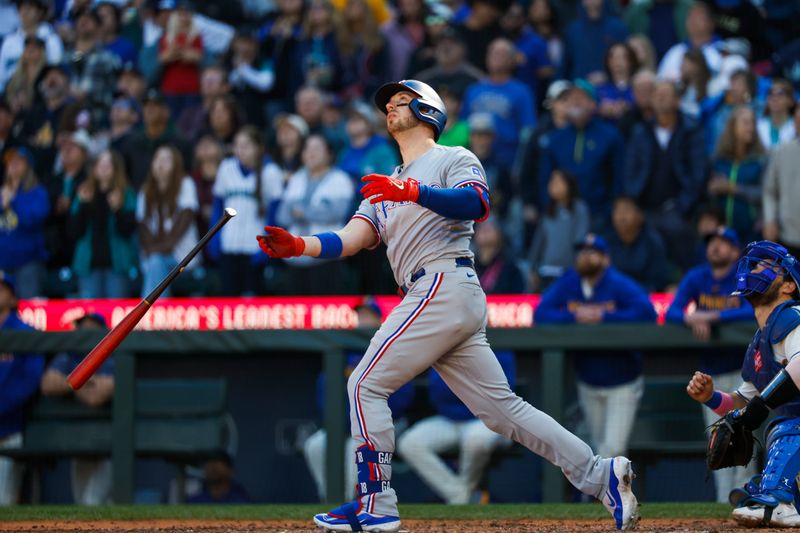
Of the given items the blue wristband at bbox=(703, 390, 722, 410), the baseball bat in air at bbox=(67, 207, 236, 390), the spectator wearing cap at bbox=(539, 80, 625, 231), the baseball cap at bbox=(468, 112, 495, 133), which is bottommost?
the blue wristband at bbox=(703, 390, 722, 410)

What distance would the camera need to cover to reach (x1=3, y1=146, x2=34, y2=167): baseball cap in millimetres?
11250

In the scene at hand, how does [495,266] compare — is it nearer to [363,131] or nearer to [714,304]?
[363,131]

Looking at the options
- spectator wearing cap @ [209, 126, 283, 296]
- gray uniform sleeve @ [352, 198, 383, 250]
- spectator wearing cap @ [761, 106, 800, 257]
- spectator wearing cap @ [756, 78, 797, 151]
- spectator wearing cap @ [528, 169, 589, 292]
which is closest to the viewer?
gray uniform sleeve @ [352, 198, 383, 250]

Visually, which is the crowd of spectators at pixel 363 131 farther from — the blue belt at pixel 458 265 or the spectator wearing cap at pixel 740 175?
the blue belt at pixel 458 265

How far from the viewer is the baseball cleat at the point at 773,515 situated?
5.32 metres

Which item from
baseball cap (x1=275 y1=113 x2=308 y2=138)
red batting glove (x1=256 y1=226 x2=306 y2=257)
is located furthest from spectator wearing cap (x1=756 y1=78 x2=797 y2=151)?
red batting glove (x1=256 y1=226 x2=306 y2=257)

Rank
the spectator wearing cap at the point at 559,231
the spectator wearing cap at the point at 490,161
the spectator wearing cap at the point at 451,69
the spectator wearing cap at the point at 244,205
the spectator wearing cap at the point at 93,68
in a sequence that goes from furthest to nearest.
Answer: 1. the spectator wearing cap at the point at 93,68
2. the spectator wearing cap at the point at 451,69
3. the spectator wearing cap at the point at 244,205
4. the spectator wearing cap at the point at 490,161
5. the spectator wearing cap at the point at 559,231

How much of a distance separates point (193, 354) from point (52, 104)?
4.74m

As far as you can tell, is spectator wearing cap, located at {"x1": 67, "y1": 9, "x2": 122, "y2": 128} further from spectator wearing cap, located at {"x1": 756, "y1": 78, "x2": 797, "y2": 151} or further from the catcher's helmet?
the catcher's helmet

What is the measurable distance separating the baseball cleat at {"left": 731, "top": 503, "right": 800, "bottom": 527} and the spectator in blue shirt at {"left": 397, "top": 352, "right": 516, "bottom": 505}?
8.71 ft

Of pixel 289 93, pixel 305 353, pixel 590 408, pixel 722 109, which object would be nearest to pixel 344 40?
pixel 289 93

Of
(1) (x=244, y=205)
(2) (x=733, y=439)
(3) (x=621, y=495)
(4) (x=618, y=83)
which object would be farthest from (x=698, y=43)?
(3) (x=621, y=495)

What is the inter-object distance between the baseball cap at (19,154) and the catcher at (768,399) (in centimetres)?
736

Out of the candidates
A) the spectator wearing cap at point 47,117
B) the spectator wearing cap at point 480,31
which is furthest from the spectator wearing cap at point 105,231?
the spectator wearing cap at point 480,31
